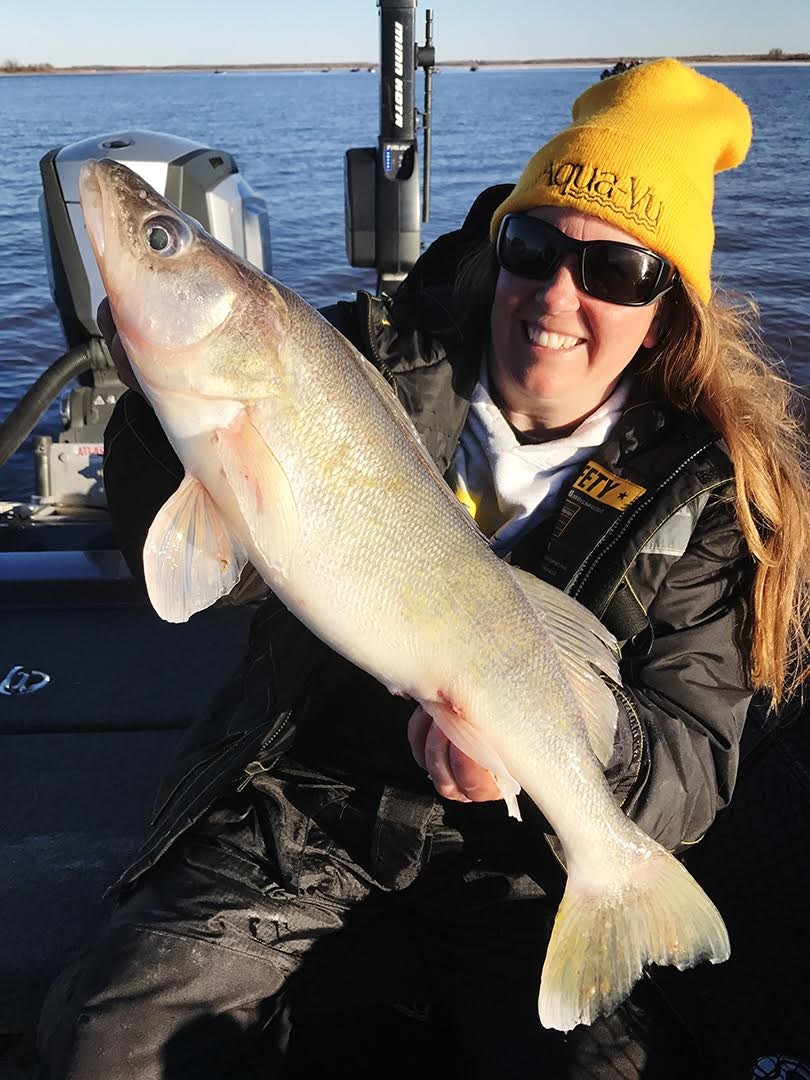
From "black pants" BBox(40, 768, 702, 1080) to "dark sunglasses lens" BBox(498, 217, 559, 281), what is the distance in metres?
1.47

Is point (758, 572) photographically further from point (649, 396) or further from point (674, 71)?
point (674, 71)

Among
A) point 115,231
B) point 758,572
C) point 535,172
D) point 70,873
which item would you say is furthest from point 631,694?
point 70,873

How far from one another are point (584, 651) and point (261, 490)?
2.77 feet

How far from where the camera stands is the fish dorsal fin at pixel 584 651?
2066mm

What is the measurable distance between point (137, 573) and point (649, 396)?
5.50 ft

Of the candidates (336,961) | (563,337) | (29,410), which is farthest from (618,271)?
(29,410)

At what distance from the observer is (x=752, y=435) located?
243 centimetres

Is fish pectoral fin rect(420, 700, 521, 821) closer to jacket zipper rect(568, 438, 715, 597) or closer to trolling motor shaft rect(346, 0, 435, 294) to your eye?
jacket zipper rect(568, 438, 715, 597)

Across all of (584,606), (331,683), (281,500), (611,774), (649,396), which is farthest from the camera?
(649,396)

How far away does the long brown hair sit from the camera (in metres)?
2.33

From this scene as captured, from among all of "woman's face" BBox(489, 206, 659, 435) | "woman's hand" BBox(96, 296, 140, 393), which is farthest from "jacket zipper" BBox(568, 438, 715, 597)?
"woman's hand" BBox(96, 296, 140, 393)

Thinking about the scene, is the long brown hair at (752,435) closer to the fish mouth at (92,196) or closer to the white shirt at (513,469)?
the white shirt at (513,469)

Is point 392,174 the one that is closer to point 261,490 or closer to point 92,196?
point 92,196

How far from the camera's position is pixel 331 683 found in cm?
244
